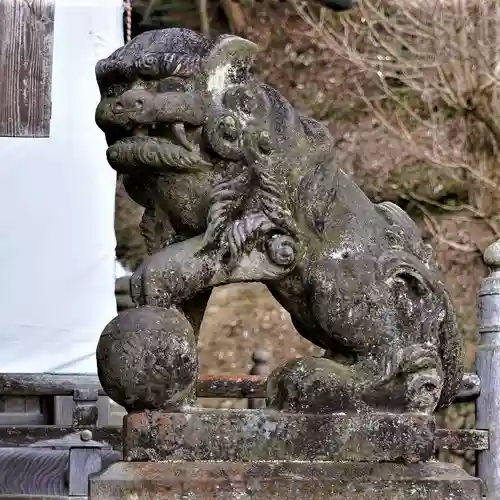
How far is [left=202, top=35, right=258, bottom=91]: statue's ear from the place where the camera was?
2008 mm

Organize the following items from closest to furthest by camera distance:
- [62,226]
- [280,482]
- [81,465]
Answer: [280,482] → [81,465] → [62,226]

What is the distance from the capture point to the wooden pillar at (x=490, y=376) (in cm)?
342

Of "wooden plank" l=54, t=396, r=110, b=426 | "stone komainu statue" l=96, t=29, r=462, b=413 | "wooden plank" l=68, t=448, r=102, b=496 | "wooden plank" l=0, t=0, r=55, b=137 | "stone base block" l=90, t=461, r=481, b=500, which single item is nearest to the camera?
"stone base block" l=90, t=461, r=481, b=500

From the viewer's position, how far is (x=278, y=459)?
188 cm

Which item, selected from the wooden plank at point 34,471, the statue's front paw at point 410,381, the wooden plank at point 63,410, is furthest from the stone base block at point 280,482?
the wooden plank at point 63,410

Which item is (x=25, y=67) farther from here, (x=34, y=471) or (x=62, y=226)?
(x=34, y=471)

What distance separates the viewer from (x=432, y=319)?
2.02 m

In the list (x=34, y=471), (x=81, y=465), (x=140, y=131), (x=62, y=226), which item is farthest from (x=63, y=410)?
(x=140, y=131)

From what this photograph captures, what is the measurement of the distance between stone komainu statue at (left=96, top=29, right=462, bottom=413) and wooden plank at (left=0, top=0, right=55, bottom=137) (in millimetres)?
754

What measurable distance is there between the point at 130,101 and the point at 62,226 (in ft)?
7.09

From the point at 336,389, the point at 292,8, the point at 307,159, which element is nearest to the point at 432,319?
the point at 336,389

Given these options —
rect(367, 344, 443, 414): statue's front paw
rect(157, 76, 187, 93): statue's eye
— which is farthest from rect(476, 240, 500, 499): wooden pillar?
rect(157, 76, 187, 93): statue's eye

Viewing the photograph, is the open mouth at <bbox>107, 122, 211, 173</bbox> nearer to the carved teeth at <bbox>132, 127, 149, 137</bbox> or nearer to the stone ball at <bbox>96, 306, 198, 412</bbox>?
the carved teeth at <bbox>132, 127, 149, 137</bbox>

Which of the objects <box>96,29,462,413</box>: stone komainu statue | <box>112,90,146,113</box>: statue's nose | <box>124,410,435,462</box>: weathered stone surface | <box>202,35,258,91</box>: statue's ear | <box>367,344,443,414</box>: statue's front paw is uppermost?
<box>202,35,258,91</box>: statue's ear
